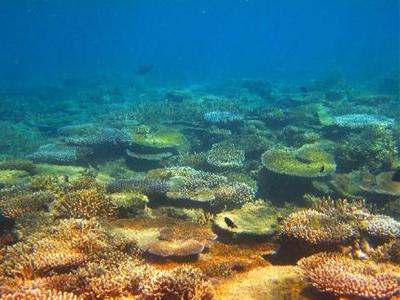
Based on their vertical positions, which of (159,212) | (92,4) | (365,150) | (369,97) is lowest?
(159,212)

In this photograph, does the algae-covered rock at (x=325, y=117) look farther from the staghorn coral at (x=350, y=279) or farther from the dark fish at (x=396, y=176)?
the staghorn coral at (x=350, y=279)

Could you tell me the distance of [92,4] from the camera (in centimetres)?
7600

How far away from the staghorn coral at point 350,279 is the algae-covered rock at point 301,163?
5.81m

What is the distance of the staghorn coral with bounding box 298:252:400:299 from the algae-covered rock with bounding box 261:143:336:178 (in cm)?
581

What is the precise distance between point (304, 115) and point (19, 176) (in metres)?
12.8

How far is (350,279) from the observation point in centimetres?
473

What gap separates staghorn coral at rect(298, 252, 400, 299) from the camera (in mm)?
4562

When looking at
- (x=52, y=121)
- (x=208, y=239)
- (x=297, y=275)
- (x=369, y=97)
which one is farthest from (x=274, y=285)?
(x=52, y=121)

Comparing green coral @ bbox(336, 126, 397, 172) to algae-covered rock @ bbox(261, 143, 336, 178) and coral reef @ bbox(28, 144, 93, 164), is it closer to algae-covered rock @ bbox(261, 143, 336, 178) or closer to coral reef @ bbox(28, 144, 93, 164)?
algae-covered rock @ bbox(261, 143, 336, 178)

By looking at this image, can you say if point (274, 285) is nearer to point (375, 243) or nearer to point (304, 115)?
point (375, 243)

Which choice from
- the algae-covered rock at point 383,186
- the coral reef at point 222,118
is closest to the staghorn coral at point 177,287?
the algae-covered rock at point 383,186

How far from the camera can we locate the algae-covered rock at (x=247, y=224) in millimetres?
7441

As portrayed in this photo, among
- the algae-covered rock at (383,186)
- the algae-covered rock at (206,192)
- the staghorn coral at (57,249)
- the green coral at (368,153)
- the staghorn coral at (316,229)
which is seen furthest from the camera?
the green coral at (368,153)

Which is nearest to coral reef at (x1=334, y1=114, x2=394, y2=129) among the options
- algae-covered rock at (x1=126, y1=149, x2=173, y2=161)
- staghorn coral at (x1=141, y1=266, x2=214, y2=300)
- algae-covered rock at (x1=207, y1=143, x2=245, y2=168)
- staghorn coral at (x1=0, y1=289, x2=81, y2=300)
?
algae-covered rock at (x1=207, y1=143, x2=245, y2=168)
